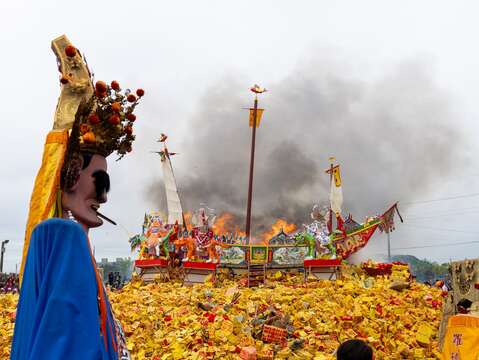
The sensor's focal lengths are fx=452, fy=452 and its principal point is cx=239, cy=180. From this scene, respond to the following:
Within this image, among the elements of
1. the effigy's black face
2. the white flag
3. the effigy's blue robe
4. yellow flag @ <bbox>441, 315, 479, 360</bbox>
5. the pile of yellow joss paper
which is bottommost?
the pile of yellow joss paper

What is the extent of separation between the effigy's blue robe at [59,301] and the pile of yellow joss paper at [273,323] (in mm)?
7254

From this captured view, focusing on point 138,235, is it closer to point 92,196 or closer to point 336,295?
point 336,295

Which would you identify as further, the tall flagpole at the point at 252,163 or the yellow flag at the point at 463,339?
the tall flagpole at the point at 252,163

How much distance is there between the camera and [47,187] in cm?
263

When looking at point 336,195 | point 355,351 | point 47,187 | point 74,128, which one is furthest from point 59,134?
point 336,195

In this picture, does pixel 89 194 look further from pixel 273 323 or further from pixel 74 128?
pixel 273 323

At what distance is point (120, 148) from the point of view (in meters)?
3.16

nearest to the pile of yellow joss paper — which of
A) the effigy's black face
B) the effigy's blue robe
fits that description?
the effigy's black face

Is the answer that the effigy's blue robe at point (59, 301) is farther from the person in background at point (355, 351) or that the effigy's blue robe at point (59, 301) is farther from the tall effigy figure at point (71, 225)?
the person in background at point (355, 351)

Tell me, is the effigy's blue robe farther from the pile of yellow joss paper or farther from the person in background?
the pile of yellow joss paper

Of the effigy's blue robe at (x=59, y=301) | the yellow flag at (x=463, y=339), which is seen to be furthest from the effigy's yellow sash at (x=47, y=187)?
the yellow flag at (x=463, y=339)

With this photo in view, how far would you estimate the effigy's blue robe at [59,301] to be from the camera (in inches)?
78.3

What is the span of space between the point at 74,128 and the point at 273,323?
9009 mm

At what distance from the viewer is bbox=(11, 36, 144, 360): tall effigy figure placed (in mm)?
2039
